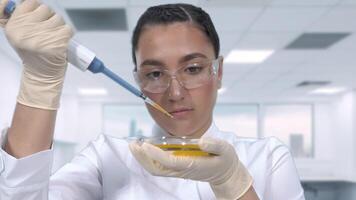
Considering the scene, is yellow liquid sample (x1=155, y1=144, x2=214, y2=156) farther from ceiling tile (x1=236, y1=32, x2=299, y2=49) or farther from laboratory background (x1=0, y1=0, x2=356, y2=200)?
ceiling tile (x1=236, y1=32, x2=299, y2=49)

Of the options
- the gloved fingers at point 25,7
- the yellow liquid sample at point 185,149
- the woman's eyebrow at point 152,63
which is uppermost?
the gloved fingers at point 25,7

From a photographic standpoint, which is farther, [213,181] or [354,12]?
[354,12]

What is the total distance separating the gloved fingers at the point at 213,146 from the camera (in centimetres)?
82

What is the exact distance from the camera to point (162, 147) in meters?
0.87

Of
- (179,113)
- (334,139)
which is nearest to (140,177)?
(179,113)

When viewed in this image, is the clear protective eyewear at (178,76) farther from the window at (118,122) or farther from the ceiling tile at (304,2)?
the window at (118,122)

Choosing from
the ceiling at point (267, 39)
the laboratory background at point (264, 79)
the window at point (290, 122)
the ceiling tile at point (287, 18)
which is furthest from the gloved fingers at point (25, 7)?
the window at point (290, 122)

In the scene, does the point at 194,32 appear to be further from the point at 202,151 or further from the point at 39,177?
the point at 39,177

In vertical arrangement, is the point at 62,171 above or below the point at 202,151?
below

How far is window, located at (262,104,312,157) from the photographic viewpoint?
9797mm

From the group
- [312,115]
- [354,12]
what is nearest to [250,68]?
[354,12]

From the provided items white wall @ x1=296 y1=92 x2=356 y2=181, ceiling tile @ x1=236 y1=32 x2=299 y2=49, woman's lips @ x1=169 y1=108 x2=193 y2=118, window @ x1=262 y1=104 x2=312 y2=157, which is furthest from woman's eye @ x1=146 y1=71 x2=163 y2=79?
window @ x1=262 y1=104 x2=312 y2=157

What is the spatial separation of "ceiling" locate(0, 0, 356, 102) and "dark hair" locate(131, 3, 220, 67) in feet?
7.71

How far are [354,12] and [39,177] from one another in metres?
3.58
